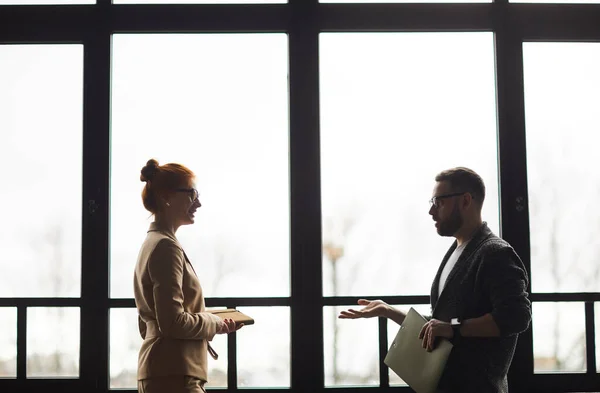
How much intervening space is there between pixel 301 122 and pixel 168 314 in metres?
1.65

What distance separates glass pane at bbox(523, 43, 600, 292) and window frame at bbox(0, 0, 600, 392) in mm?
71

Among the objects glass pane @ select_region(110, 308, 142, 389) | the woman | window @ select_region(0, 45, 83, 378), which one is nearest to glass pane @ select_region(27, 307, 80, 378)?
window @ select_region(0, 45, 83, 378)

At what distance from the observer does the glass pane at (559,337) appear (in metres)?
3.54

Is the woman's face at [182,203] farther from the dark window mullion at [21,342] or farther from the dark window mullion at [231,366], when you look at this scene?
the dark window mullion at [21,342]

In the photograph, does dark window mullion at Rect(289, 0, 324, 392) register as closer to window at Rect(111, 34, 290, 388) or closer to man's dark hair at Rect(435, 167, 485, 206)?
window at Rect(111, 34, 290, 388)

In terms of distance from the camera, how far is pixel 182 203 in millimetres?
2412

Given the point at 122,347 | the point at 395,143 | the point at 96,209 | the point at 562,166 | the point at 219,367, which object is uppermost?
the point at 395,143

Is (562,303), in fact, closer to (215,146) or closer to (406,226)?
(406,226)

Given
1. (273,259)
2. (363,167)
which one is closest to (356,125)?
(363,167)

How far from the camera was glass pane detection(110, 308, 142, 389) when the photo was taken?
11.4ft

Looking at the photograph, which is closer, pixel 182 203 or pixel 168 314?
pixel 168 314

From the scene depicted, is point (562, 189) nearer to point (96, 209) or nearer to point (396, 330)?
point (396, 330)

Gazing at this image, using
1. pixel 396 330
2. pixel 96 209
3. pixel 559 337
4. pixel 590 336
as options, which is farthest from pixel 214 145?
pixel 590 336

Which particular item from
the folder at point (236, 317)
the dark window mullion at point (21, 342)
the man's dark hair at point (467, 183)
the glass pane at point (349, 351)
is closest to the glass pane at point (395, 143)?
the glass pane at point (349, 351)
